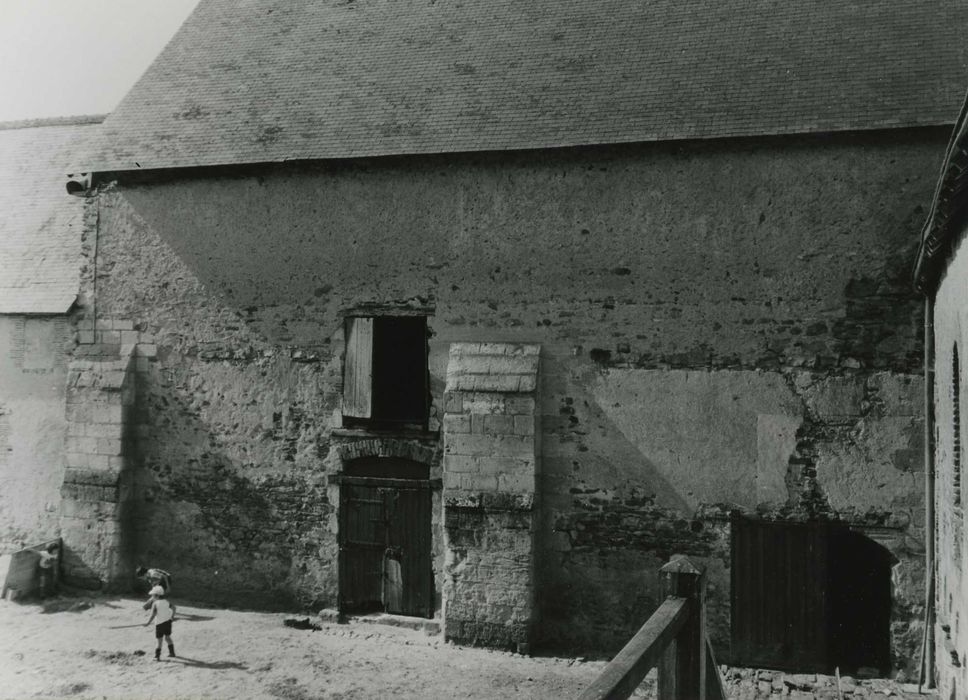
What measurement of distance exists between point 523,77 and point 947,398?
6629 mm

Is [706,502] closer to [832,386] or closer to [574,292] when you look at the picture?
[832,386]

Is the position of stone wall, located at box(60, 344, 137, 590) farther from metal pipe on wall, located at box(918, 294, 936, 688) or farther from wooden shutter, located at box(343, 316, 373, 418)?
metal pipe on wall, located at box(918, 294, 936, 688)

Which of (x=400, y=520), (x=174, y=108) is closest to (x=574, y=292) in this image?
(x=400, y=520)

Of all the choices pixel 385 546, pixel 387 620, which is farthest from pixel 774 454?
pixel 387 620

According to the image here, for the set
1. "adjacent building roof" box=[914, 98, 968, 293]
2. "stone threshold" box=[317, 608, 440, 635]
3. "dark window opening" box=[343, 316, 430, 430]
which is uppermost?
"adjacent building roof" box=[914, 98, 968, 293]

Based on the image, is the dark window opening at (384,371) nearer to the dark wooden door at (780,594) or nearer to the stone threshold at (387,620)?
the stone threshold at (387,620)

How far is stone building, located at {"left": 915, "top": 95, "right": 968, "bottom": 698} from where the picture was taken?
5387 mm

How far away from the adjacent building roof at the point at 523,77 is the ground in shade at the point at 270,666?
20.1ft

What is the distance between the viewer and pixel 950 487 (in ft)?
21.8

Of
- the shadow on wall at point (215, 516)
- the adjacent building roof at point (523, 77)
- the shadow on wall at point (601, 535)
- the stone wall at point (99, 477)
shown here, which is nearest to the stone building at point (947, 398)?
the shadow on wall at point (601, 535)

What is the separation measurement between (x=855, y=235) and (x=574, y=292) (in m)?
3.22

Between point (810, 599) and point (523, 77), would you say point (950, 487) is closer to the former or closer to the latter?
point (810, 599)

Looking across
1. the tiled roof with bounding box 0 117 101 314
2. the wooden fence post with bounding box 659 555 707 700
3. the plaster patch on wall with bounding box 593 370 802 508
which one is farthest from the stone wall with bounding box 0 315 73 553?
the wooden fence post with bounding box 659 555 707 700

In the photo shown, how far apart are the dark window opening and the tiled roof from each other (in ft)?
19.9
